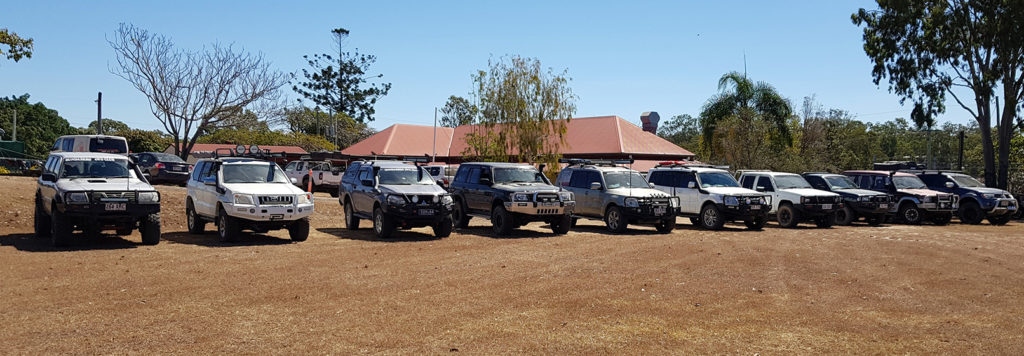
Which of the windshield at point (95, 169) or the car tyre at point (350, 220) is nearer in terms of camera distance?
the windshield at point (95, 169)

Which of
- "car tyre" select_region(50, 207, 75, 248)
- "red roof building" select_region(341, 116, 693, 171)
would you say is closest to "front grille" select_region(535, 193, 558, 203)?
"car tyre" select_region(50, 207, 75, 248)

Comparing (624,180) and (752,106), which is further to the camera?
(752,106)

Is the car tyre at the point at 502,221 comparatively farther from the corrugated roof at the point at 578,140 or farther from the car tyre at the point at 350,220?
the corrugated roof at the point at 578,140

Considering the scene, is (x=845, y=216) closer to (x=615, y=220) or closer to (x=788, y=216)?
(x=788, y=216)

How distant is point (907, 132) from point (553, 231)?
107169 mm

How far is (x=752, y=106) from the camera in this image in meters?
40.4

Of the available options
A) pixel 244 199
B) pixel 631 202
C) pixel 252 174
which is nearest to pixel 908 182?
pixel 631 202

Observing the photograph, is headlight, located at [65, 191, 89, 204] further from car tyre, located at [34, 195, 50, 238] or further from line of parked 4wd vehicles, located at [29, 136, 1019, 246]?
car tyre, located at [34, 195, 50, 238]

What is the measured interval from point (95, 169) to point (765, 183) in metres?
16.7

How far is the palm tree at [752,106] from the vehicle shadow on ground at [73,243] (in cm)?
3105

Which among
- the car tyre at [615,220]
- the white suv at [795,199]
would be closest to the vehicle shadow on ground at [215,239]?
the car tyre at [615,220]

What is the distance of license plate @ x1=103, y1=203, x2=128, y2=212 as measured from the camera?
13.6 metres

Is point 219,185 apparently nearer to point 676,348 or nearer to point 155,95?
point 676,348

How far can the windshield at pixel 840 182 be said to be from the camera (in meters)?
23.9
